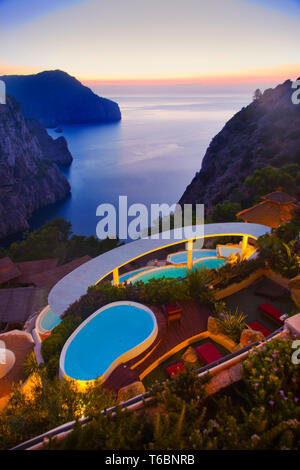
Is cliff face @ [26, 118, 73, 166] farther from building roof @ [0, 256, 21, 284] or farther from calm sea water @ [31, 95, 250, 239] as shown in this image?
building roof @ [0, 256, 21, 284]

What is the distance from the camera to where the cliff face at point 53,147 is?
107344mm

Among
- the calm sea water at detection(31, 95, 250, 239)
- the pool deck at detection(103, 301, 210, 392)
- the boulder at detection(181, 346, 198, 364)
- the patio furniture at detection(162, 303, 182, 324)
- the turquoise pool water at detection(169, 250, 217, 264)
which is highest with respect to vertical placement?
the patio furniture at detection(162, 303, 182, 324)

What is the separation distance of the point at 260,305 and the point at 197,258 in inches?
189

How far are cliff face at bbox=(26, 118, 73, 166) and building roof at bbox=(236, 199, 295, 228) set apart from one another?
109 m

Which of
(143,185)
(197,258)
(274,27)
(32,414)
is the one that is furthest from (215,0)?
(143,185)

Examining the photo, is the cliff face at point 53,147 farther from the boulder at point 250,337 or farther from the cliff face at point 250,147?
the boulder at point 250,337

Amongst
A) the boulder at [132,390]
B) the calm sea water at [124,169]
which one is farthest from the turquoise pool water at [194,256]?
the calm sea water at [124,169]

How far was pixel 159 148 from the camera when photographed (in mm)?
152125

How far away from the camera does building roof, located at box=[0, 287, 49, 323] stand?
47.4ft

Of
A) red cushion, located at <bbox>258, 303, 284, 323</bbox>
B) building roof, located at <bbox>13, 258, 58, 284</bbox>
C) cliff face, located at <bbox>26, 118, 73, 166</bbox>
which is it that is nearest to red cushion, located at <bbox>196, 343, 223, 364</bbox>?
red cushion, located at <bbox>258, 303, 284, 323</bbox>

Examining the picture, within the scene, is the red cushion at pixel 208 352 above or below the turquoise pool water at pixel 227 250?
above

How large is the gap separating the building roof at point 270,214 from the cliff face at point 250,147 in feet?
62.0

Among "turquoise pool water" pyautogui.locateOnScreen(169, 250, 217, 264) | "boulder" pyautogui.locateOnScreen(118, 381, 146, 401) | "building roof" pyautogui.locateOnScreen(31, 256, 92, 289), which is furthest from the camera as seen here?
"building roof" pyautogui.locateOnScreen(31, 256, 92, 289)
